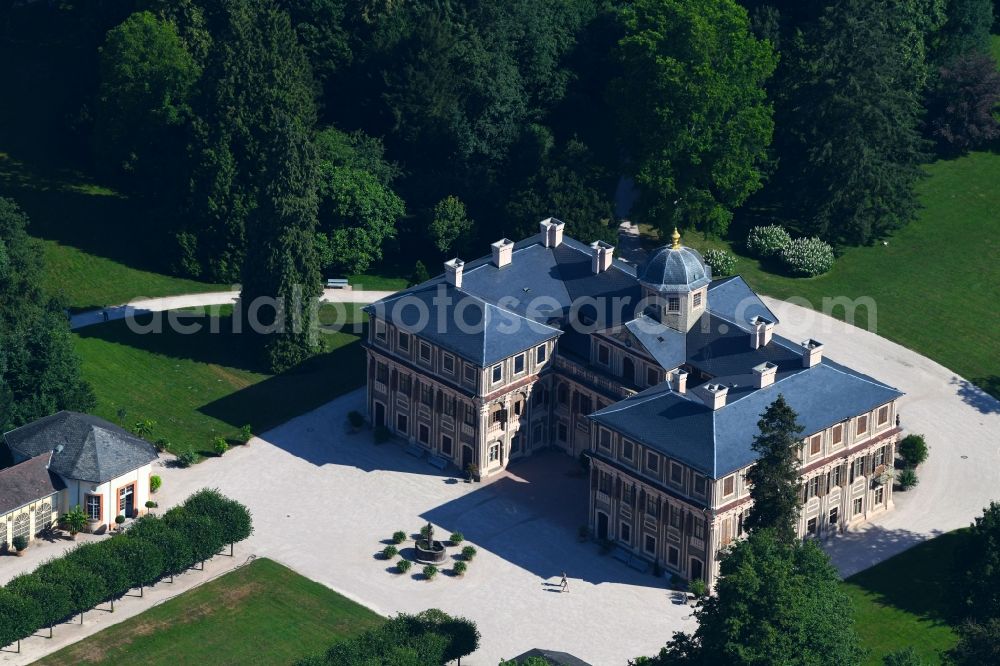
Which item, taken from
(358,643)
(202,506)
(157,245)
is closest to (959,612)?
(358,643)

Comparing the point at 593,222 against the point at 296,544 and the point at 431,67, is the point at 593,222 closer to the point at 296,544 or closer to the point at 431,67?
the point at 431,67

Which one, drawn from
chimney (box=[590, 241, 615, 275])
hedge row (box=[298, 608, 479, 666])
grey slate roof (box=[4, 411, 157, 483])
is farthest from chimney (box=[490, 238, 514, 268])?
hedge row (box=[298, 608, 479, 666])

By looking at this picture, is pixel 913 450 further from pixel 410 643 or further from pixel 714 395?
pixel 410 643

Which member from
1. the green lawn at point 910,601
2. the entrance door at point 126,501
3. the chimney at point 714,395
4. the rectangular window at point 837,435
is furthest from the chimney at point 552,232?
the entrance door at point 126,501

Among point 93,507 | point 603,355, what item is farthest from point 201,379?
point 603,355

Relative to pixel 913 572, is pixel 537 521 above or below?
above

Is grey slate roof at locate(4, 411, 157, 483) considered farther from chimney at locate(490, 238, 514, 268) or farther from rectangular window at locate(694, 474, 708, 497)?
rectangular window at locate(694, 474, 708, 497)
